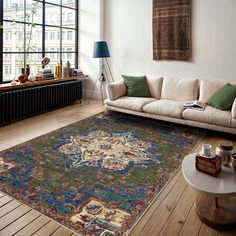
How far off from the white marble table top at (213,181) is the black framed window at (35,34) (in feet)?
12.6

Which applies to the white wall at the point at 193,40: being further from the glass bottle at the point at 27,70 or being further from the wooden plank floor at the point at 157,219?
the wooden plank floor at the point at 157,219

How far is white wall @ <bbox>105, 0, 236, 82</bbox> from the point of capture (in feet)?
15.2

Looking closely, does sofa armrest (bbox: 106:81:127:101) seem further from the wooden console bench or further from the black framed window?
the black framed window

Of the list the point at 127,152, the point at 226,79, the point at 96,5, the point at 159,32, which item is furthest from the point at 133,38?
the point at 127,152

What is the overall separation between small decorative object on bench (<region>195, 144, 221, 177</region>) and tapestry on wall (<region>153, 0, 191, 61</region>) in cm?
338

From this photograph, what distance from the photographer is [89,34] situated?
20.1ft

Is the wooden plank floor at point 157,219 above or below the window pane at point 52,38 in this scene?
below

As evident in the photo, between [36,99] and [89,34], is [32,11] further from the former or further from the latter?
[36,99]

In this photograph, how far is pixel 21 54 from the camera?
498cm

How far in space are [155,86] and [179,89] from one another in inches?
19.6

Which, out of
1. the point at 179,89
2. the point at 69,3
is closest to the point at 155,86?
the point at 179,89

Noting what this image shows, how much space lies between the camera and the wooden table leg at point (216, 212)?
191 cm

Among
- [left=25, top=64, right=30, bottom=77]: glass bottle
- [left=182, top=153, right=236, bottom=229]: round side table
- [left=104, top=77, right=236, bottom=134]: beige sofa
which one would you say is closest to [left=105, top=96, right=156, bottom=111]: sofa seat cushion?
[left=104, top=77, right=236, bottom=134]: beige sofa

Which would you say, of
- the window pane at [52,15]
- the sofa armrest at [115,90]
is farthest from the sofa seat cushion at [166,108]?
the window pane at [52,15]
